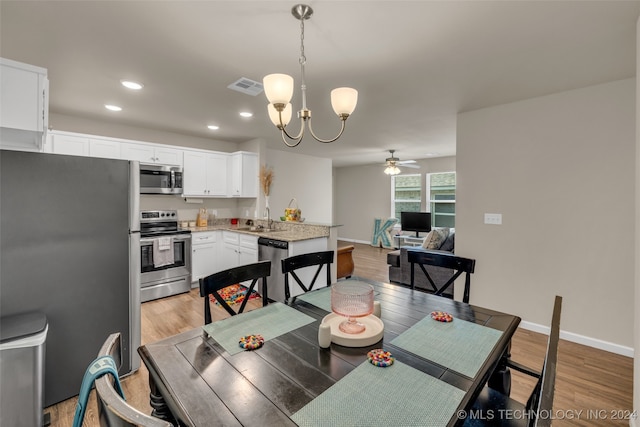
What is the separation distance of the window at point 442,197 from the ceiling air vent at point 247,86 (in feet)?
19.4

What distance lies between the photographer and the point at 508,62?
2.28m

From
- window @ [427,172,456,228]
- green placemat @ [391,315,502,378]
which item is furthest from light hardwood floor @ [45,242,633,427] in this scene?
window @ [427,172,456,228]

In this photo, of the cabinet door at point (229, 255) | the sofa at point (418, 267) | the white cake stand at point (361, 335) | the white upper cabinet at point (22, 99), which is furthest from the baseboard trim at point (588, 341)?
the white upper cabinet at point (22, 99)

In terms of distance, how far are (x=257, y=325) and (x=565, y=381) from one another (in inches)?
99.0

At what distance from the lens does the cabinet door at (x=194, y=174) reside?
4473 millimetres

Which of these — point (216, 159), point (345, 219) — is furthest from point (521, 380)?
point (345, 219)

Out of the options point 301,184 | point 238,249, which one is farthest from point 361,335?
point 301,184

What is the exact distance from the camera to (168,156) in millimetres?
4277

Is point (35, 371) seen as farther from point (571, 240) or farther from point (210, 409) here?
point (571, 240)

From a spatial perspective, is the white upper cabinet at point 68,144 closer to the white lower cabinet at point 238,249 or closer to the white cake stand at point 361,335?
the white lower cabinet at point 238,249

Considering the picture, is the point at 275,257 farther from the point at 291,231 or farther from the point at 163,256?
the point at 163,256

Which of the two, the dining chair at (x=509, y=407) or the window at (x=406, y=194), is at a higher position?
the window at (x=406, y=194)

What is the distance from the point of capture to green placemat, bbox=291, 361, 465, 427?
0.87m

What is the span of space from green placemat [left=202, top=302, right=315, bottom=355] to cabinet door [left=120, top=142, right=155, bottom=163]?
3.48m
